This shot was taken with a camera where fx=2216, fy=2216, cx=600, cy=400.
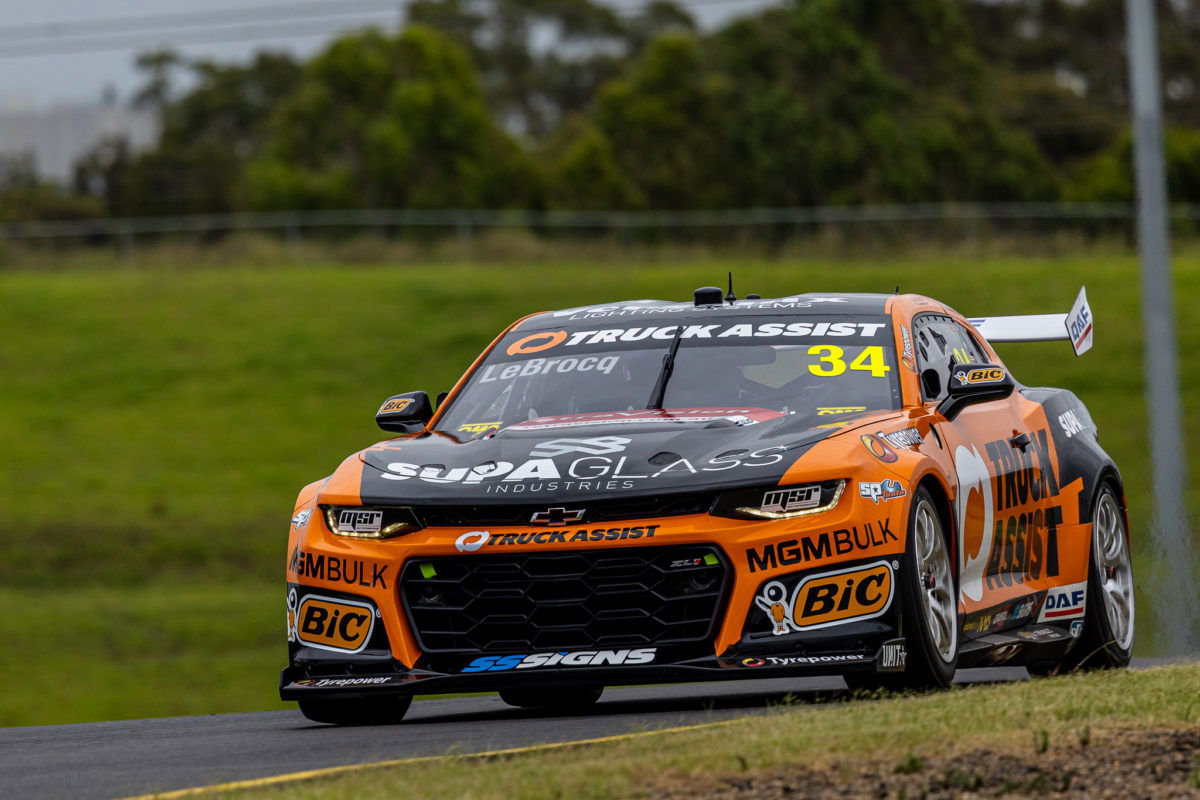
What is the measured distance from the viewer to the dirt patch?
18.6 feet

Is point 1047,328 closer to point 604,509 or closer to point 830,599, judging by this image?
point 830,599

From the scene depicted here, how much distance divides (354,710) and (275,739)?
550 millimetres

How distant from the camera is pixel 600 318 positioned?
31.8ft

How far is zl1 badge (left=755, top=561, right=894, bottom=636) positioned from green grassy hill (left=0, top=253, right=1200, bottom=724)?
12.1 metres

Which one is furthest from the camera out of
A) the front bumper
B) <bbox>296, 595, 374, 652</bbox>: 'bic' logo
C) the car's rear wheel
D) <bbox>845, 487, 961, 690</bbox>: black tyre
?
the car's rear wheel

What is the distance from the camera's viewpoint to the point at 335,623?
8.16m

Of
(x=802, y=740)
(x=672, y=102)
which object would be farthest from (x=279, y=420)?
(x=672, y=102)

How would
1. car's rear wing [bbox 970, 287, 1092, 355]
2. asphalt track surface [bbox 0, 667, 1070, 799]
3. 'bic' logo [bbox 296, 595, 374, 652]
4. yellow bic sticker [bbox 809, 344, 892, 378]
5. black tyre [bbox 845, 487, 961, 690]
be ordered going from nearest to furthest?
asphalt track surface [bbox 0, 667, 1070, 799], black tyre [bbox 845, 487, 961, 690], 'bic' logo [bbox 296, 595, 374, 652], yellow bic sticker [bbox 809, 344, 892, 378], car's rear wing [bbox 970, 287, 1092, 355]

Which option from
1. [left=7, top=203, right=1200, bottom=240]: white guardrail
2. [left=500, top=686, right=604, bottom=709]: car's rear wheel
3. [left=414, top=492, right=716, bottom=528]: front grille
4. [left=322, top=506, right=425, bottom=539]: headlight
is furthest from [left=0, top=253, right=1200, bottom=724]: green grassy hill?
[left=414, top=492, right=716, bottom=528]: front grille

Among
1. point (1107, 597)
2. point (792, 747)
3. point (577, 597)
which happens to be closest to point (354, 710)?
point (577, 597)

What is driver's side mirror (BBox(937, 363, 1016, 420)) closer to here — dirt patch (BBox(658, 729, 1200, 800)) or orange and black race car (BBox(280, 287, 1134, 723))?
orange and black race car (BBox(280, 287, 1134, 723))

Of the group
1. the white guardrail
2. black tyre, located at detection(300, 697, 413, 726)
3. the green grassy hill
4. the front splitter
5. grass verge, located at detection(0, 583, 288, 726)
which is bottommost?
grass verge, located at detection(0, 583, 288, 726)

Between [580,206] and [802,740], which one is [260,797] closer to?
[802,740]

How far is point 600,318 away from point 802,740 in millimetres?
3586
